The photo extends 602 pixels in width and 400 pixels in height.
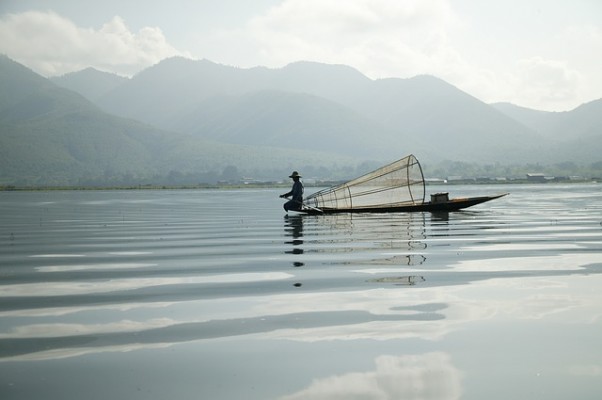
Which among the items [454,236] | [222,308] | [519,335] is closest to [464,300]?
[519,335]

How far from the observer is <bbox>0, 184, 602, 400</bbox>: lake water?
8102mm

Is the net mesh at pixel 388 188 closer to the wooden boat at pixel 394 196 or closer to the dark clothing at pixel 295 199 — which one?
the wooden boat at pixel 394 196

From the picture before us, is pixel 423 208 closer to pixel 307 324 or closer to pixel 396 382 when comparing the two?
pixel 307 324

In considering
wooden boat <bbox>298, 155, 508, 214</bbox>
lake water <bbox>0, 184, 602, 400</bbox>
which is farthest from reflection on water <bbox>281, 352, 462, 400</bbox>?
wooden boat <bbox>298, 155, 508, 214</bbox>

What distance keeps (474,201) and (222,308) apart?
3081 centimetres

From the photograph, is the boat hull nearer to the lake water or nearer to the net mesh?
the net mesh

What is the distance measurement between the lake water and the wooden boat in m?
18.2

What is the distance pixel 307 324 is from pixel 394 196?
1252 inches

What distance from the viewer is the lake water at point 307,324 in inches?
319

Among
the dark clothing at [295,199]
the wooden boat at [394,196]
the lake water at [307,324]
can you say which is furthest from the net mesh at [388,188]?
the lake water at [307,324]

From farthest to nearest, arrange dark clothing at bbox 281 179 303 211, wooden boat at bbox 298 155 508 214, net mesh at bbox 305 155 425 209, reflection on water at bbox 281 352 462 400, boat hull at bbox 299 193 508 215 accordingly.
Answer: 1. net mesh at bbox 305 155 425 209
2. wooden boat at bbox 298 155 508 214
3. boat hull at bbox 299 193 508 215
4. dark clothing at bbox 281 179 303 211
5. reflection on water at bbox 281 352 462 400

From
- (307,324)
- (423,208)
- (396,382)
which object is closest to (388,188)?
(423,208)

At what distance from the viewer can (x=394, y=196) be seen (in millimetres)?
42125

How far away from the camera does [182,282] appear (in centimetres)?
1571
